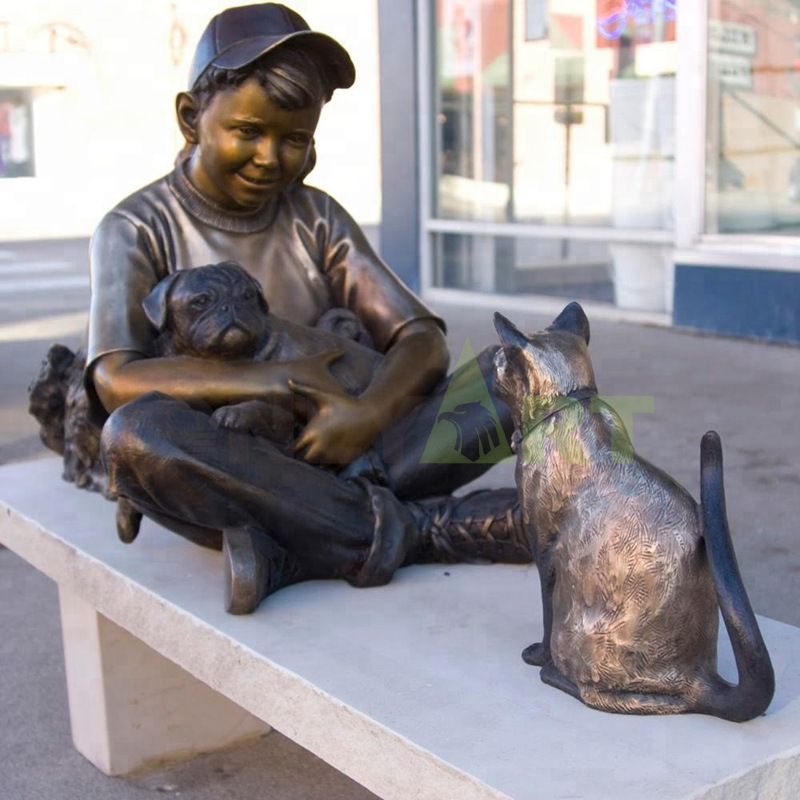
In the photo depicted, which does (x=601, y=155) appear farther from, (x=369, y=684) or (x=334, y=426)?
(x=369, y=684)

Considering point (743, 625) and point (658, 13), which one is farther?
point (658, 13)

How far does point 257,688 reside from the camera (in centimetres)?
184

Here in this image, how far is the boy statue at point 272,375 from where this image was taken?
211 cm

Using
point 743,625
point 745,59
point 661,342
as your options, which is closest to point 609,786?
point 743,625

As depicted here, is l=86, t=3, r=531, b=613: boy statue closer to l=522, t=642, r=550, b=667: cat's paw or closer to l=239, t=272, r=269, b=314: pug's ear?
l=239, t=272, r=269, b=314: pug's ear

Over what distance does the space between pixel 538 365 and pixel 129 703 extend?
130 centimetres

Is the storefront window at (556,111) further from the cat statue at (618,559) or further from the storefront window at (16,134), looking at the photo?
the storefront window at (16,134)

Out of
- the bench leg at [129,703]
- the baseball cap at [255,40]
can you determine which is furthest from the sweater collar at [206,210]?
the bench leg at [129,703]

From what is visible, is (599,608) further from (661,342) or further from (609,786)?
(661,342)

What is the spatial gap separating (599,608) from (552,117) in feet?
22.9

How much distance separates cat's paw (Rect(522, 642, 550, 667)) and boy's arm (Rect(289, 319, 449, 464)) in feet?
2.16

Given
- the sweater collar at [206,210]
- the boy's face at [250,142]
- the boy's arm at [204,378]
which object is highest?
the boy's face at [250,142]

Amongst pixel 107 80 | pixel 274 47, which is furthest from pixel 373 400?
pixel 107 80

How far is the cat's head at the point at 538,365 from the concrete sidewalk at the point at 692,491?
110 centimetres
